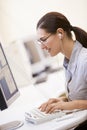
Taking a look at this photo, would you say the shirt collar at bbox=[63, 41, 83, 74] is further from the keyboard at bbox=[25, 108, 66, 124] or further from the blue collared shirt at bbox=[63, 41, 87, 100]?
the keyboard at bbox=[25, 108, 66, 124]

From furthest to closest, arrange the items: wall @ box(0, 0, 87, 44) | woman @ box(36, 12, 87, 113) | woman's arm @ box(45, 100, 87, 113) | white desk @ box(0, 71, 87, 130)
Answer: wall @ box(0, 0, 87, 44) → woman @ box(36, 12, 87, 113) → woman's arm @ box(45, 100, 87, 113) → white desk @ box(0, 71, 87, 130)

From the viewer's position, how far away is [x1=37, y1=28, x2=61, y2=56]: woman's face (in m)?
1.80

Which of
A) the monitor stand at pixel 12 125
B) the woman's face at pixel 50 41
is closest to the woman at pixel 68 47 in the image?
the woman's face at pixel 50 41

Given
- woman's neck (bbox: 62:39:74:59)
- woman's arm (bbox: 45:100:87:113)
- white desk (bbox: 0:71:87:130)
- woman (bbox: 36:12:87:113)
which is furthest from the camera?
woman's neck (bbox: 62:39:74:59)

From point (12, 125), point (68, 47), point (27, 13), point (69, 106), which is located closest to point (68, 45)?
point (68, 47)

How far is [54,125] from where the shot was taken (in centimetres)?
146

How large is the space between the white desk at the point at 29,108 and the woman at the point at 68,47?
A: 15 centimetres

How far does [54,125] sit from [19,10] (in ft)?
6.60

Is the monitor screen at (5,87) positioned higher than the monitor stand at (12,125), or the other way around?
the monitor screen at (5,87)

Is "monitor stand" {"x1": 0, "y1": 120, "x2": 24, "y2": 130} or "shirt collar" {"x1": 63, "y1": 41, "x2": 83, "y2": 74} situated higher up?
"shirt collar" {"x1": 63, "y1": 41, "x2": 83, "y2": 74}

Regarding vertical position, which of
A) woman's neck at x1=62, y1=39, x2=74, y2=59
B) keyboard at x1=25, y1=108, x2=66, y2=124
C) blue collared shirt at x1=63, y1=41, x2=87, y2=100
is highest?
woman's neck at x1=62, y1=39, x2=74, y2=59

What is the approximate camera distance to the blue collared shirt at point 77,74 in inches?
66.6

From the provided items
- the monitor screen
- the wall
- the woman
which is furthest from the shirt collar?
the wall

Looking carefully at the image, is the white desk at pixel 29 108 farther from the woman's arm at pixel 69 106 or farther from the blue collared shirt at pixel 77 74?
the blue collared shirt at pixel 77 74
